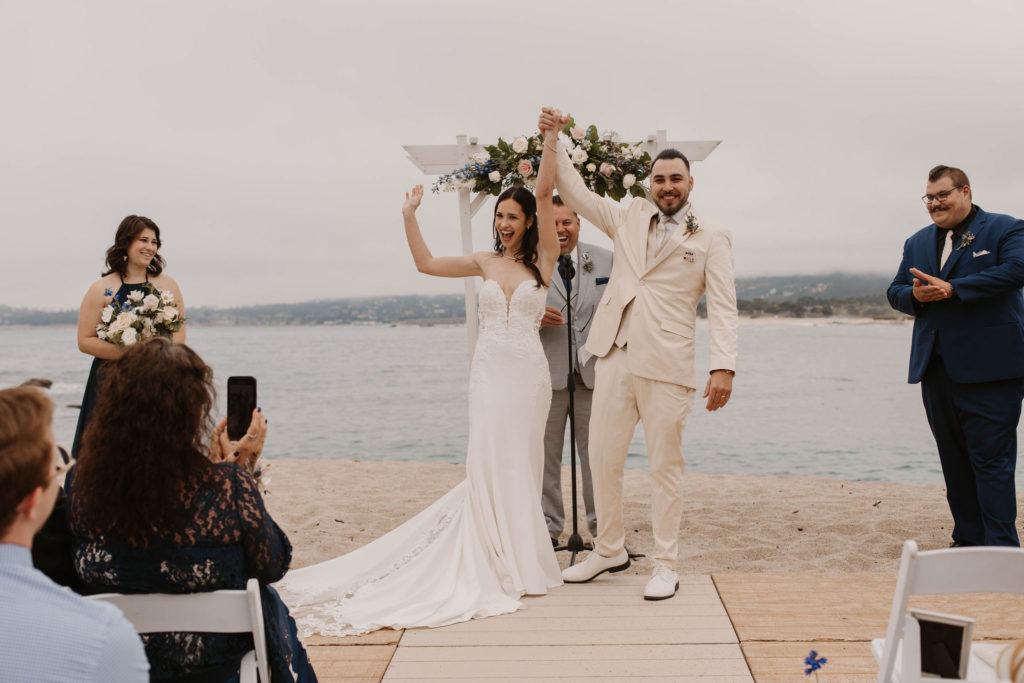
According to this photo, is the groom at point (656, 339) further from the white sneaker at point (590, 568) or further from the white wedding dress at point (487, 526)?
the white wedding dress at point (487, 526)

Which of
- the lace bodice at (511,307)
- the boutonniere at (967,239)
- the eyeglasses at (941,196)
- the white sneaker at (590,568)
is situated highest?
the eyeglasses at (941,196)

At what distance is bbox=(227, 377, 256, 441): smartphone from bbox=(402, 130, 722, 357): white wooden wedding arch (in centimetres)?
252

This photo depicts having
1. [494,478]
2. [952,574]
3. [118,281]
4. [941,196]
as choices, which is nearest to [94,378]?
[118,281]

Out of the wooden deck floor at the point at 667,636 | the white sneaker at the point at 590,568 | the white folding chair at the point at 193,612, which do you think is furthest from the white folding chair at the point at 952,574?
the white sneaker at the point at 590,568

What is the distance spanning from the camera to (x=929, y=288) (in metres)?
4.02

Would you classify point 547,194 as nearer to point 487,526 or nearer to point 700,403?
point 487,526

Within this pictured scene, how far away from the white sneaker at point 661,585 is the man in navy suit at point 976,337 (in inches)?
70.0

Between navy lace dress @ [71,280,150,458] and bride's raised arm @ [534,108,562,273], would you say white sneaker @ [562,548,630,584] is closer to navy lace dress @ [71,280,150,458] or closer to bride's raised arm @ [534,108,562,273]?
bride's raised arm @ [534,108,562,273]

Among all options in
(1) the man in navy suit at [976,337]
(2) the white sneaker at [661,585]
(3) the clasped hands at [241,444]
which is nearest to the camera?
(3) the clasped hands at [241,444]

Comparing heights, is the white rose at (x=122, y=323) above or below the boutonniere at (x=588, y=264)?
below

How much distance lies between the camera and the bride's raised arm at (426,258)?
154 inches

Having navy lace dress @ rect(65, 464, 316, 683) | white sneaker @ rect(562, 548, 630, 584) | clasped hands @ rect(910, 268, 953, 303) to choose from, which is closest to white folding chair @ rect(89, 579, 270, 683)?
navy lace dress @ rect(65, 464, 316, 683)

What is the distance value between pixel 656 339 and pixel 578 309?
1020mm

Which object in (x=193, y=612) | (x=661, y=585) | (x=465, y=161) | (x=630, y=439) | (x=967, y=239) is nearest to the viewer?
(x=193, y=612)
